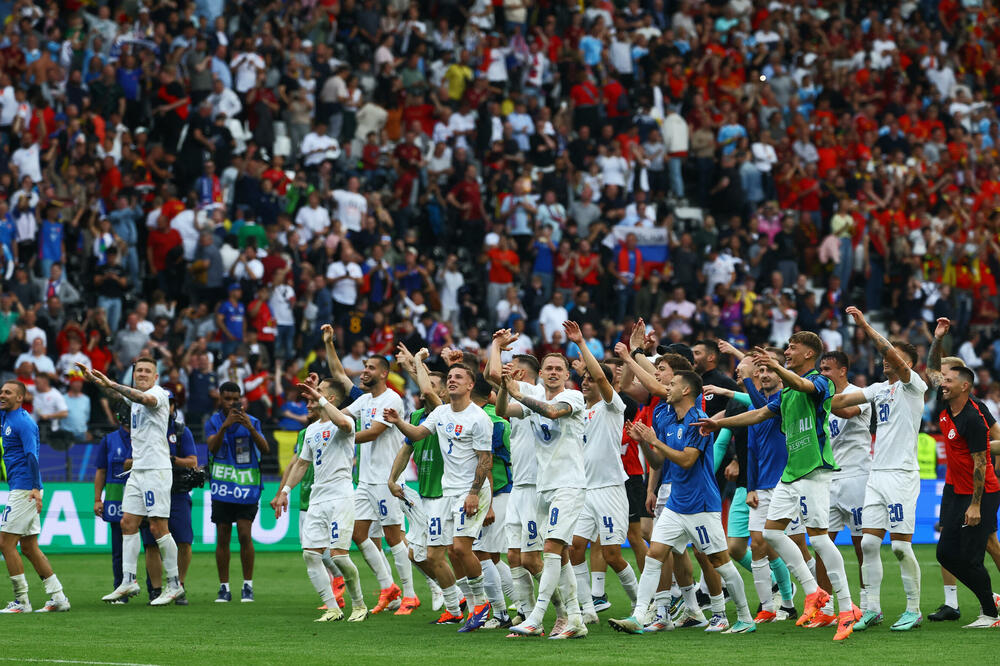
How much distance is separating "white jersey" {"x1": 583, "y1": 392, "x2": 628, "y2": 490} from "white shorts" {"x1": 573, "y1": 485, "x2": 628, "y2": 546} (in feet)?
0.24

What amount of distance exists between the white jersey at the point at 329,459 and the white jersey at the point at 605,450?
9.19 ft

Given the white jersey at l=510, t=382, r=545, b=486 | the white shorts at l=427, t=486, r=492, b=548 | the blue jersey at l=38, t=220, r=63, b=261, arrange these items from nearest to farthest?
1. the white jersey at l=510, t=382, r=545, b=486
2. the white shorts at l=427, t=486, r=492, b=548
3. the blue jersey at l=38, t=220, r=63, b=261

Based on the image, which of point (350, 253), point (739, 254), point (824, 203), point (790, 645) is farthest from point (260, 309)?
point (790, 645)

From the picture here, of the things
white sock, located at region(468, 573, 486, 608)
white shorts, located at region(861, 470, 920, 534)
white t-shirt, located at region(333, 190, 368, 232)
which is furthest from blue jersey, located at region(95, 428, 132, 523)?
white t-shirt, located at region(333, 190, 368, 232)

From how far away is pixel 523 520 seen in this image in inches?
533

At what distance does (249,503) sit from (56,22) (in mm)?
16761

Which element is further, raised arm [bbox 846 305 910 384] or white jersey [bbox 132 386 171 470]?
white jersey [bbox 132 386 171 470]

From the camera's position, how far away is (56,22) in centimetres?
3028

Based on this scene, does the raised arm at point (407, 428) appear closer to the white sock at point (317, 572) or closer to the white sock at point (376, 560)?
the white sock at point (317, 572)

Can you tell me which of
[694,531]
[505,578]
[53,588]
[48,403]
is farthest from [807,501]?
[48,403]

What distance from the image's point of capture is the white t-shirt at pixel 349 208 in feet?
95.0

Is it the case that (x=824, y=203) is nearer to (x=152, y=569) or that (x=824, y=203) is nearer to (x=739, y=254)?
(x=739, y=254)

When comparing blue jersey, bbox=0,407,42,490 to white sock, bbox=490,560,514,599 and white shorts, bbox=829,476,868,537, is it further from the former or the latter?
white shorts, bbox=829,476,868,537

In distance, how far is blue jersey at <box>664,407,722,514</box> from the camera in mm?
13019
